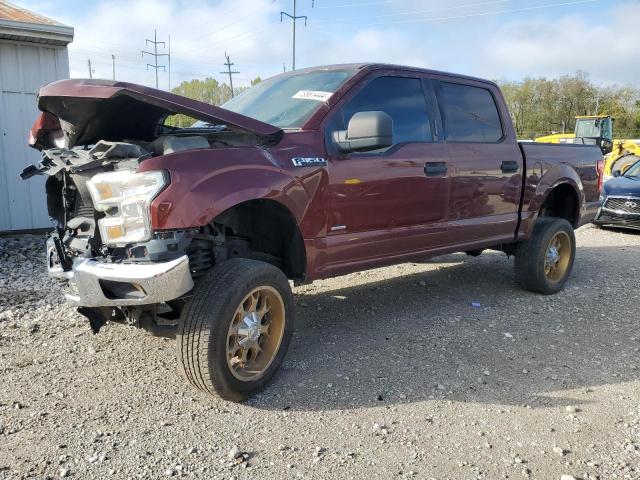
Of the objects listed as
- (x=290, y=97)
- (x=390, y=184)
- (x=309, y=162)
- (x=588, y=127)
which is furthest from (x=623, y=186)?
(x=588, y=127)

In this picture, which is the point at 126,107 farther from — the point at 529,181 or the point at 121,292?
the point at 529,181

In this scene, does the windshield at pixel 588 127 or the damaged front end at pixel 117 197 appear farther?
the windshield at pixel 588 127

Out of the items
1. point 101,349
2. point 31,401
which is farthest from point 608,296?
point 31,401

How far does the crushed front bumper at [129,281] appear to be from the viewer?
9.35ft

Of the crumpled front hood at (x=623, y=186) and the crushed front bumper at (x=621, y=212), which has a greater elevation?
the crumpled front hood at (x=623, y=186)

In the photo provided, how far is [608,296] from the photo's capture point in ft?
19.4

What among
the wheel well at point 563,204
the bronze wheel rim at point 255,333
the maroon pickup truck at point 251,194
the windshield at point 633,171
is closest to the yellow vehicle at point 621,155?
the windshield at point 633,171

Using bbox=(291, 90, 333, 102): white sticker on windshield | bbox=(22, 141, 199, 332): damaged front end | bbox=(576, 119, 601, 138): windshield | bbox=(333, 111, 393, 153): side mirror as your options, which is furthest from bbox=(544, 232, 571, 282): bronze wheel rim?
bbox=(576, 119, 601, 138): windshield

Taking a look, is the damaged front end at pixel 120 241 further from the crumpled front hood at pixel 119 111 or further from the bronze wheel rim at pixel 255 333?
the bronze wheel rim at pixel 255 333

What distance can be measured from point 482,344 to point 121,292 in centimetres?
284

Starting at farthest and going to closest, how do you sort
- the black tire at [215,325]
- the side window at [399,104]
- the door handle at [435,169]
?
the door handle at [435,169] → the side window at [399,104] → the black tire at [215,325]

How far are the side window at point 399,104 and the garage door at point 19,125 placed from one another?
5945 mm

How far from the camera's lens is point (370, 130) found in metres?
3.57

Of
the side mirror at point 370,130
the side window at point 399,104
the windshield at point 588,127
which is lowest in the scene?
the side mirror at point 370,130
